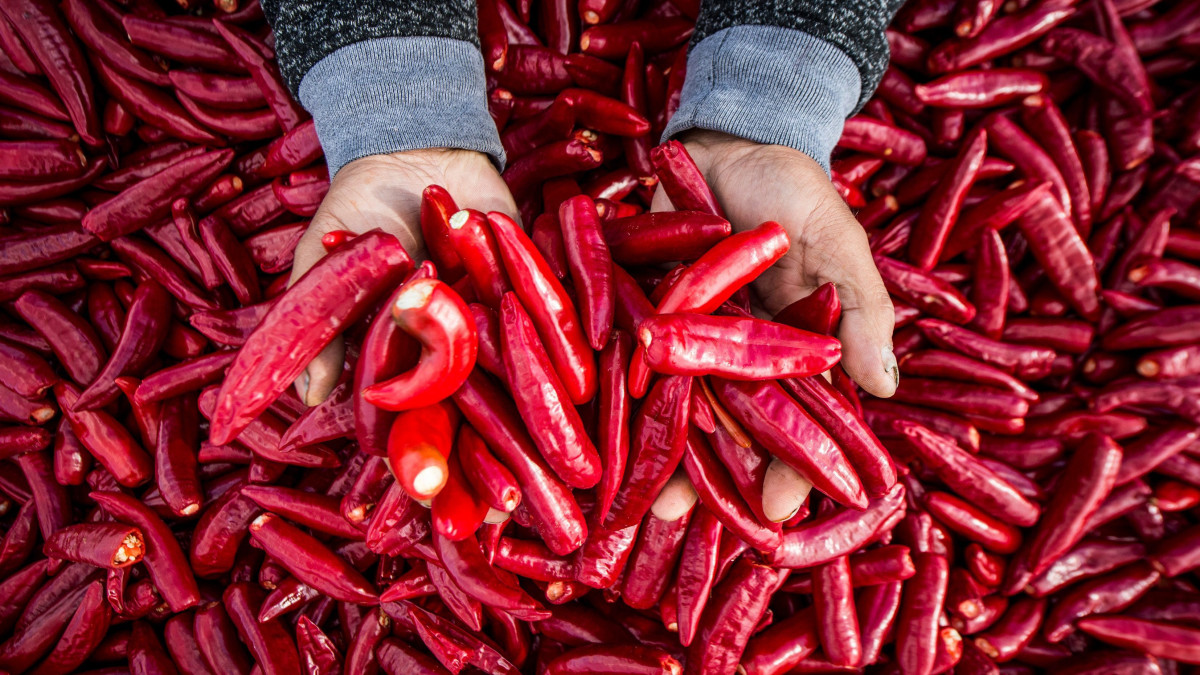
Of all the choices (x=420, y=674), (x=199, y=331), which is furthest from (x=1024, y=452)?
(x=199, y=331)

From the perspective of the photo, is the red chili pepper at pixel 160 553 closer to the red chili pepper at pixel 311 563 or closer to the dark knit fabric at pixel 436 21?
the red chili pepper at pixel 311 563

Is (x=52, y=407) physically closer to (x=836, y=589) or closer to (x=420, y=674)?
Answer: (x=420, y=674)

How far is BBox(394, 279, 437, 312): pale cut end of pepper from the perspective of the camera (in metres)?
1.51

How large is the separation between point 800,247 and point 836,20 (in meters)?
1.01

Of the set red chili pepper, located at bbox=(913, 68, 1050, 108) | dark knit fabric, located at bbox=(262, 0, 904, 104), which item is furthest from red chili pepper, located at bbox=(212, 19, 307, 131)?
red chili pepper, located at bbox=(913, 68, 1050, 108)

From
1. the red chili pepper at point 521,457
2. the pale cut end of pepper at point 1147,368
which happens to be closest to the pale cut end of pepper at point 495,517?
the red chili pepper at point 521,457

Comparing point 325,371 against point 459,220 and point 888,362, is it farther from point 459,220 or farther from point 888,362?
point 888,362

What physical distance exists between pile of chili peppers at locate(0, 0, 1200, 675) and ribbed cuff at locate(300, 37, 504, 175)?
0.34 meters

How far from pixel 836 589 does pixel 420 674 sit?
1647mm

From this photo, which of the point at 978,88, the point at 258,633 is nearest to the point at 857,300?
the point at 978,88

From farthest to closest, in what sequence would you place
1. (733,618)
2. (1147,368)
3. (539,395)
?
(1147,368), (733,618), (539,395)

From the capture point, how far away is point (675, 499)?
7.20 ft

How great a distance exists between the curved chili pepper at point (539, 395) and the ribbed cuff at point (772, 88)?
130 cm

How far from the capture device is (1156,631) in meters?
2.75
